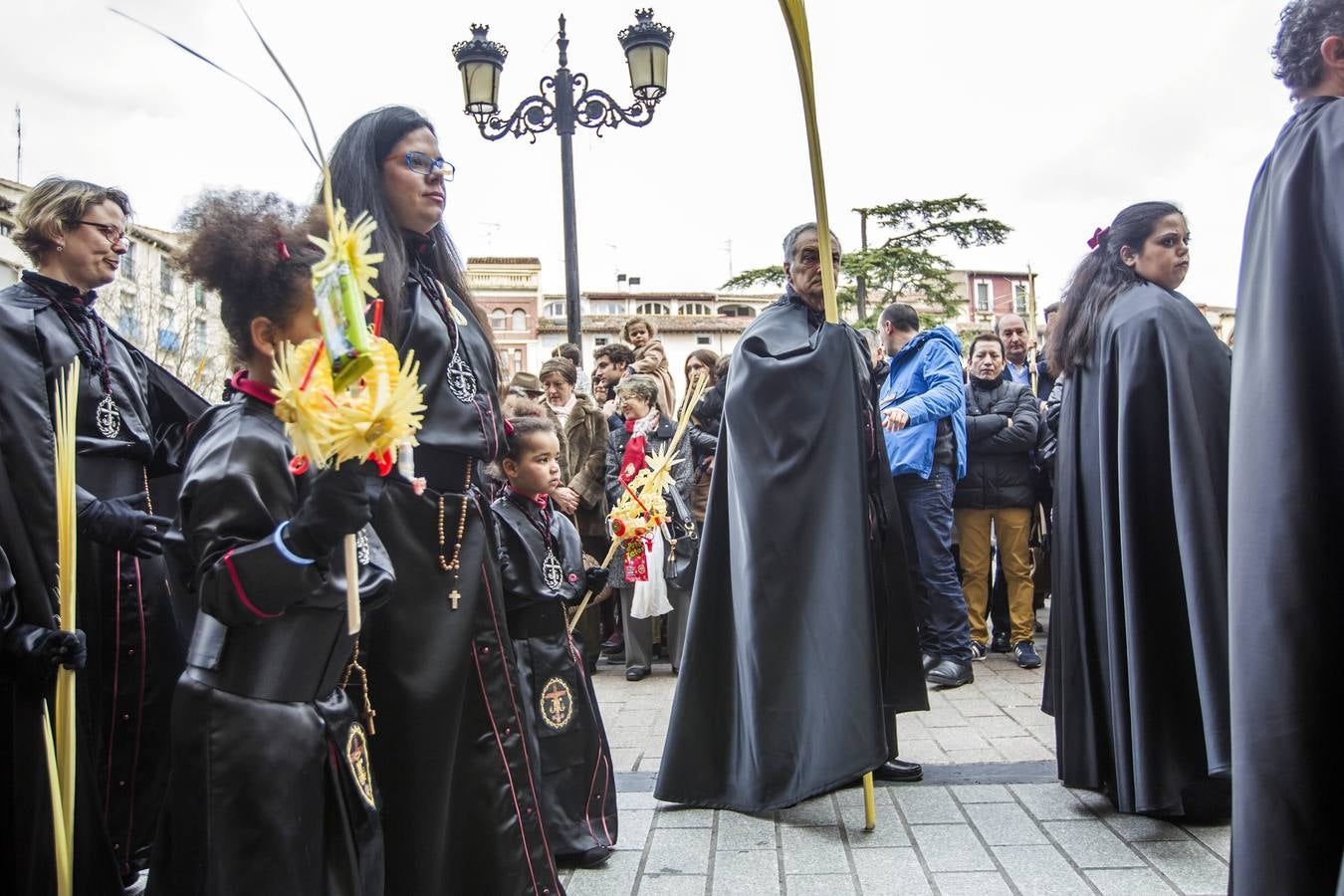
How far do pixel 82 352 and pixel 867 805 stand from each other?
298 cm

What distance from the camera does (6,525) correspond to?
294 centimetres

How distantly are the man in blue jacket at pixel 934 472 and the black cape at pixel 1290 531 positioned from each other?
4116 mm

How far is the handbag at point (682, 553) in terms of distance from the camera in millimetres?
6645

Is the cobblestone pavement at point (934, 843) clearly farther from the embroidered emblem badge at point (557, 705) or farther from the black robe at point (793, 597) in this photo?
the embroidered emblem badge at point (557, 705)

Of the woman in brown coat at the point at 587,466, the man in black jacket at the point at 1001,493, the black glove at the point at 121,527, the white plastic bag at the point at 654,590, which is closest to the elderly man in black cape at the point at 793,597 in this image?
the black glove at the point at 121,527

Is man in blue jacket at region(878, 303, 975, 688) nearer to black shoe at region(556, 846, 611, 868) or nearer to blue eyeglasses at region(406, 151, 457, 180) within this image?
black shoe at region(556, 846, 611, 868)

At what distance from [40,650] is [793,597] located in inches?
92.7

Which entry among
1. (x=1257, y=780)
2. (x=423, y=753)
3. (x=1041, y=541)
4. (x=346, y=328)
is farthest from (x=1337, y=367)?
(x=1041, y=541)

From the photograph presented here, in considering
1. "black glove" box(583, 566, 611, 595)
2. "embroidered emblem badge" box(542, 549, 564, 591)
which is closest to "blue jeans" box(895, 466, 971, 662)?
"black glove" box(583, 566, 611, 595)

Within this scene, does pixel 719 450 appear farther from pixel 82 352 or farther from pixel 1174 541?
pixel 82 352

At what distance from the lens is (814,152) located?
357 cm

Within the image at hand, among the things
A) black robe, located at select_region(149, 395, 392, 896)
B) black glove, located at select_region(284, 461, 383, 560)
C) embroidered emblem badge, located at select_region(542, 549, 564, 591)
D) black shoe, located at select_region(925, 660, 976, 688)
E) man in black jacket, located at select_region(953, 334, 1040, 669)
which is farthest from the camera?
man in black jacket, located at select_region(953, 334, 1040, 669)

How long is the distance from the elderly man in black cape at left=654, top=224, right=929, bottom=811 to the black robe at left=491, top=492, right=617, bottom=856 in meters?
0.51

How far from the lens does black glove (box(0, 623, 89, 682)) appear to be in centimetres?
265
